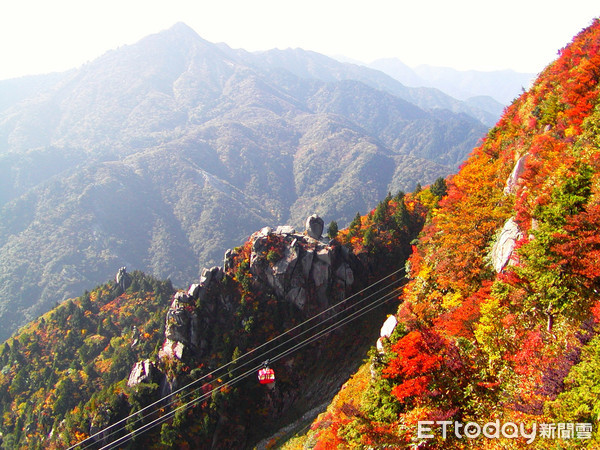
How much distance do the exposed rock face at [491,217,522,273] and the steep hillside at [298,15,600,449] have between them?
0.36 ft

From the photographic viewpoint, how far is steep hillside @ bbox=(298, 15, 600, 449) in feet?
44.5

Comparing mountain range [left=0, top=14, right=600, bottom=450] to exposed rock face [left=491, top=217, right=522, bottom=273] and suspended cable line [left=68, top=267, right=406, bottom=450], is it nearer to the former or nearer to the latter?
exposed rock face [left=491, top=217, right=522, bottom=273]

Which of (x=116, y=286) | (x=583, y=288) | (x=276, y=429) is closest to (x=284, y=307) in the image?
(x=276, y=429)

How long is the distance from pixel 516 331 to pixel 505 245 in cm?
673

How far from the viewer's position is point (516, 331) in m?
19.3

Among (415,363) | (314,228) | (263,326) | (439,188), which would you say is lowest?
(263,326)

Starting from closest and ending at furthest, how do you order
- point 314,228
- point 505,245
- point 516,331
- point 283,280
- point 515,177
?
point 516,331 < point 505,245 < point 515,177 < point 283,280 < point 314,228

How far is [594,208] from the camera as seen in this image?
54.8ft

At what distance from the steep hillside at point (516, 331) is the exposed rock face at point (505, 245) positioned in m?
0.11

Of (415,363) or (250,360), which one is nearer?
(415,363)

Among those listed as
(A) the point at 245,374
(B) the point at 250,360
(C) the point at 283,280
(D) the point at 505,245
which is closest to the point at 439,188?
(C) the point at 283,280

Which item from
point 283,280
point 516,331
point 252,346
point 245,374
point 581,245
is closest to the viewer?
point 581,245

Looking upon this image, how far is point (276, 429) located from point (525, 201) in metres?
41.2

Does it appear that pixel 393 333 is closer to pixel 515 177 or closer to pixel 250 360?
pixel 515 177
